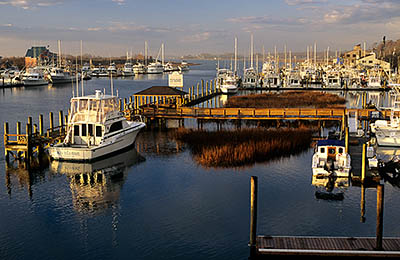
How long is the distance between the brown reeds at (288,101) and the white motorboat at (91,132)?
28.3 metres

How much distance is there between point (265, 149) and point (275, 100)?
34521 millimetres

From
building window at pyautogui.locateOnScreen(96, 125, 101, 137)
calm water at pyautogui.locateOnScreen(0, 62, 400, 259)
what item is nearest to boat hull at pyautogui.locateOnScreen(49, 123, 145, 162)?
calm water at pyautogui.locateOnScreen(0, 62, 400, 259)

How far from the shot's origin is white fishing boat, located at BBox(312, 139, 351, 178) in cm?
2730

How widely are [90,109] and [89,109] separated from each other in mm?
407

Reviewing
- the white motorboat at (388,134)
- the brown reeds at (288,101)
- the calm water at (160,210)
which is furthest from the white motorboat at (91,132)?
Answer: the brown reeds at (288,101)

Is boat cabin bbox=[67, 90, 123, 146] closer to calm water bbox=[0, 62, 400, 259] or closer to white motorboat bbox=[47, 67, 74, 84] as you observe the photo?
calm water bbox=[0, 62, 400, 259]

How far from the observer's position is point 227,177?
90.7ft

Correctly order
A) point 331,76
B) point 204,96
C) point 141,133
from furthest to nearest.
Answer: point 331,76 < point 204,96 < point 141,133

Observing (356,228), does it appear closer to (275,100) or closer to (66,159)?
(66,159)

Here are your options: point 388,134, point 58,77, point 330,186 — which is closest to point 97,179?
point 330,186

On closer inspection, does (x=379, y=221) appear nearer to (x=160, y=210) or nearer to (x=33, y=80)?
(x=160, y=210)

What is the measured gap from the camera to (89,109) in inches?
1308

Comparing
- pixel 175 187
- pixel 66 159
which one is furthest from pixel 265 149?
pixel 66 159

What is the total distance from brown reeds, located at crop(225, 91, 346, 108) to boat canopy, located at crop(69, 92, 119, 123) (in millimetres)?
28659
